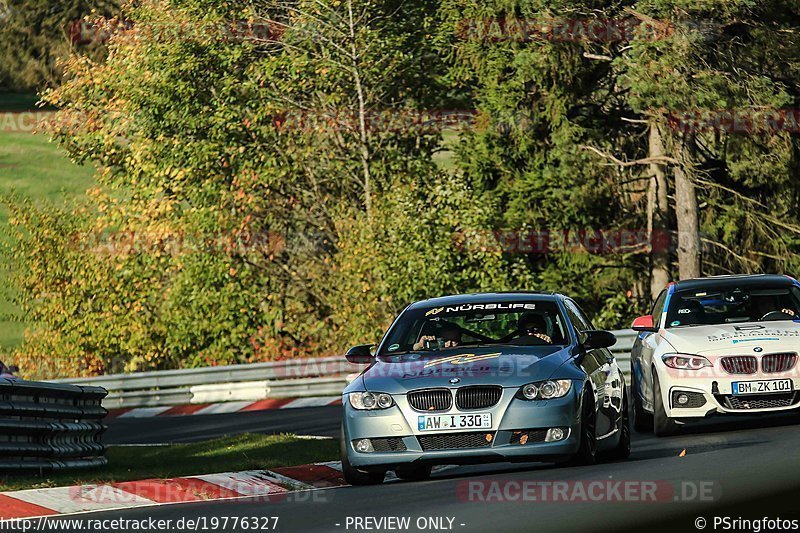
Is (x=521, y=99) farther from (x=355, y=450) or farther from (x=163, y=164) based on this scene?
(x=355, y=450)

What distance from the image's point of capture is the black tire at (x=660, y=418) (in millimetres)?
16359

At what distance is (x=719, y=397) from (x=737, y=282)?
146 cm

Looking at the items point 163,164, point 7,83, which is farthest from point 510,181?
point 7,83

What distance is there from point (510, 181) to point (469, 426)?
27.6 metres

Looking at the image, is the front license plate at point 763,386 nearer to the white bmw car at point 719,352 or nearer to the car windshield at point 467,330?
the white bmw car at point 719,352

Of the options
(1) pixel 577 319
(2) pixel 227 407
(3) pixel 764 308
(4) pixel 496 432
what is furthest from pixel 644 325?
(2) pixel 227 407

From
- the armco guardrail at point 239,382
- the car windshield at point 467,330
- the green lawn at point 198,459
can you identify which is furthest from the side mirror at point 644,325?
the armco guardrail at point 239,382

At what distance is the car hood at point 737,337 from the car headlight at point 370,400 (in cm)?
482

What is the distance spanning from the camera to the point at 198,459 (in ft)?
57.4

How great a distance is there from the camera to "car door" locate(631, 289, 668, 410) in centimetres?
1684

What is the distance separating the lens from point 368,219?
35.0m

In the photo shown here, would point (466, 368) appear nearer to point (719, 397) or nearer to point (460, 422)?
point (460, 422)

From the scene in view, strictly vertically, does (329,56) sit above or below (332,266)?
above

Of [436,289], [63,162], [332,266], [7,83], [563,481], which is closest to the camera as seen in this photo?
[563,481]
